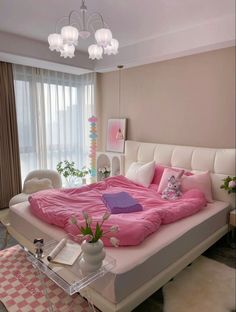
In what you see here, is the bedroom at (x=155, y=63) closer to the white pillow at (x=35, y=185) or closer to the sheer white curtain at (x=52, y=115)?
the sheer white curtain at (x=52, y=115)

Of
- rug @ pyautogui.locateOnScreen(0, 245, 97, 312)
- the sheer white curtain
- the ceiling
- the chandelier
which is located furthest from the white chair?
the ceiling

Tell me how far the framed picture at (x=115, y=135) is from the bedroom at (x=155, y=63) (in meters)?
0.10

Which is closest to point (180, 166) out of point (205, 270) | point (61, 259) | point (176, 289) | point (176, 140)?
point (176, 140)

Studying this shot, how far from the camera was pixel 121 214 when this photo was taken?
7.27 ft

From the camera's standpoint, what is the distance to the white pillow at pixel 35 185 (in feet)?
11.0

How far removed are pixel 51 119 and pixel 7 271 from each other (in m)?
2.68

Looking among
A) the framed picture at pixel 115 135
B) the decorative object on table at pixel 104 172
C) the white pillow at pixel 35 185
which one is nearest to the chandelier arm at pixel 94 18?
the framed picture at pixel 115 135

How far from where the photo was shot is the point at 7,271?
88.5 inches

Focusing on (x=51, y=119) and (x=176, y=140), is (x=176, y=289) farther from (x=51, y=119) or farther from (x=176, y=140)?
(x=51, y=119)

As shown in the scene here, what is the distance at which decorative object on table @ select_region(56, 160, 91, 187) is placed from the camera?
4.33 meters

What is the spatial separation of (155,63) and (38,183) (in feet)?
7.91

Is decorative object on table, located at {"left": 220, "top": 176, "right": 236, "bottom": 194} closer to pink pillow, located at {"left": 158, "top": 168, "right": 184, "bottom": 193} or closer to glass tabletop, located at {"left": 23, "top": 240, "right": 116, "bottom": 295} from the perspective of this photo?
pink pillow, located at {"left": 158, "top": 168, "right": 184, "bottom": 193}

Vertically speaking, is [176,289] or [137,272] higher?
[137,272]

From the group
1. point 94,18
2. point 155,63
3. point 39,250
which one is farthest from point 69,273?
point 155,63
